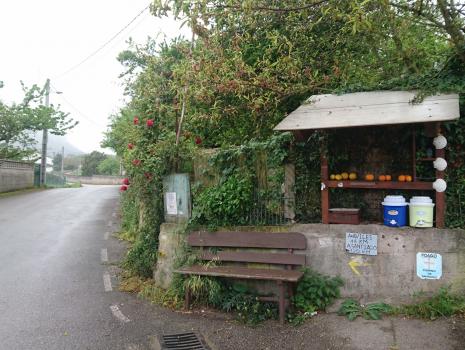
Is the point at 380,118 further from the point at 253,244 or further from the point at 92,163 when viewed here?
the point at 92,163

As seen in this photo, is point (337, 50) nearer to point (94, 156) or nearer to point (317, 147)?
point (317, 147)

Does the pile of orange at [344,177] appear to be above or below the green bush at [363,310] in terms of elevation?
above

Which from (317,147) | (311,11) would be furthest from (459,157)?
(311,11)

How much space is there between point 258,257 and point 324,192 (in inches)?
52.8

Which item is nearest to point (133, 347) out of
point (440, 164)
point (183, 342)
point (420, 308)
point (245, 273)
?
point (183, 342)

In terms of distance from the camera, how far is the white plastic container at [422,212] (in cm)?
523

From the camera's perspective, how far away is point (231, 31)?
7.18m

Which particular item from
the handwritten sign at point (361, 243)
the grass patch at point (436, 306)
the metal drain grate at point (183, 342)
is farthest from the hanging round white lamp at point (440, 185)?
the metal drain grate at point (183, 342)

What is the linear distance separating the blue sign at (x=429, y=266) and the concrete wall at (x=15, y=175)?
2290 centimetres

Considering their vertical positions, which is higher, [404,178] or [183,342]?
[404,178]

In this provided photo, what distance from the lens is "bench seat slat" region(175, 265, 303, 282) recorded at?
17.3 ft

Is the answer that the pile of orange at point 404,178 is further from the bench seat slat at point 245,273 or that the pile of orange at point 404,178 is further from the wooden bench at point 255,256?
the bench seat slat at point 245,273

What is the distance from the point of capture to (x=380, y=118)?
5.03 meters

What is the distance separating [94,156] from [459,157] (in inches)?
3256
